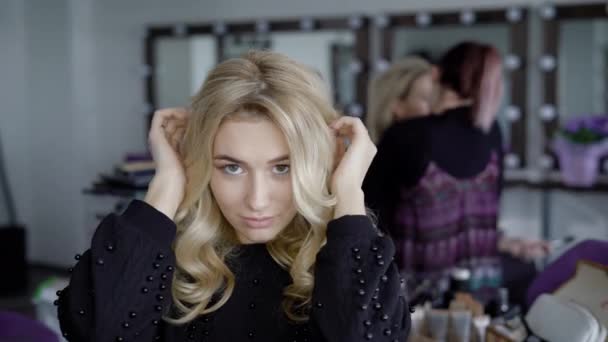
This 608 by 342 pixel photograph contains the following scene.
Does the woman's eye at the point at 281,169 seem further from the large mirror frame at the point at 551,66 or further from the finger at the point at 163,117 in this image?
the large mirror frame at the point at 551,66

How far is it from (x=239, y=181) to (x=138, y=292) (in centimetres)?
20

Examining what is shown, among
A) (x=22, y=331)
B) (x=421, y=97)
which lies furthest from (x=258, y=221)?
(x=421, y=97)

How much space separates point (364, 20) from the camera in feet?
10.9

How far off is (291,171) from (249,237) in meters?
0.12

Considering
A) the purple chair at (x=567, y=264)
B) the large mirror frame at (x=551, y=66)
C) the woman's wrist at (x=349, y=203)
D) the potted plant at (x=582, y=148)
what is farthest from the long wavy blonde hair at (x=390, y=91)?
the large mirror frame at (x=551, y=66)

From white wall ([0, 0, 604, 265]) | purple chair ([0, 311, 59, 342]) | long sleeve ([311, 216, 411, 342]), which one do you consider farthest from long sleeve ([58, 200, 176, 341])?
white wall ([0, 0, 604, 265])

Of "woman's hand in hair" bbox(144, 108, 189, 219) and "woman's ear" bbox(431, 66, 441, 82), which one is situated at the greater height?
"woman's ear" bbox(431, 66, 441, 82)

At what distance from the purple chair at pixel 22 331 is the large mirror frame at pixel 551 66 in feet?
7.52

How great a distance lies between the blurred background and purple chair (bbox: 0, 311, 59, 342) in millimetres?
871

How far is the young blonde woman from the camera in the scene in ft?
2.90

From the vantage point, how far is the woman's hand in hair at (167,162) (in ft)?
3.17

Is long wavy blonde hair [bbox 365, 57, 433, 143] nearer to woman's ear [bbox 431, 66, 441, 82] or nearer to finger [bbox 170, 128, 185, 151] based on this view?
woman's ear [bbox 431, 66, 441, 82]

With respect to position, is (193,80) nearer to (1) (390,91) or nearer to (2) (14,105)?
(2) (14,105)

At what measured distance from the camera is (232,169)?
94 cm
